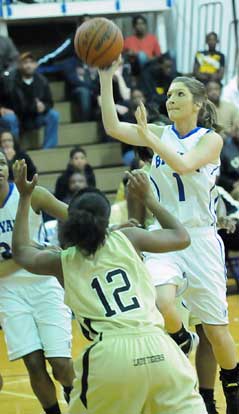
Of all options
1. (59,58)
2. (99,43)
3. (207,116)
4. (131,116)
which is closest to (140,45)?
(59,58)

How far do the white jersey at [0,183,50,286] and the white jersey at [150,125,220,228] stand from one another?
0.77 meters

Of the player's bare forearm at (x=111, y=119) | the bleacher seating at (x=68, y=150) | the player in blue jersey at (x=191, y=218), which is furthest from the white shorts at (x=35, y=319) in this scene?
the bleacher seating at (x=68, y=150)

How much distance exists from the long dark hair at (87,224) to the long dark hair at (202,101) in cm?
168

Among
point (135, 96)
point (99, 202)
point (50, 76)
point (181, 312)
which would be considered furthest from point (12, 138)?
point (99, 202)

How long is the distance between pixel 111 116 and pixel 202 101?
1.94ft

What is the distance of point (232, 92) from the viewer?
1403 cm

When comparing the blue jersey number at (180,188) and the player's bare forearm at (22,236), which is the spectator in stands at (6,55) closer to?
the blue jersey number at (180,188)

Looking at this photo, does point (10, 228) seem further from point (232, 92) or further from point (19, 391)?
point (232, 92)

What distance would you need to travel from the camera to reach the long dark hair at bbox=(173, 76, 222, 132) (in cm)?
613

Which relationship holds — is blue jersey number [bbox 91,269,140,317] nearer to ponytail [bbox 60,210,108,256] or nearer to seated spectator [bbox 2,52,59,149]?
ponytail [bbox 60,210,108,256]

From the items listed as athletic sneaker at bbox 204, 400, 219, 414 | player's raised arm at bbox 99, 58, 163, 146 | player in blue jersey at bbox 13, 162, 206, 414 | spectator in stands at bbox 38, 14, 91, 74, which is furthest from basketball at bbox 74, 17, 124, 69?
spectator in stands at bbox 38, 14, 91, 74

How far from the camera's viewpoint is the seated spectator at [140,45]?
14.8 m

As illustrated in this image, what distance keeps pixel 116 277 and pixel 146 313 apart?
211 mm

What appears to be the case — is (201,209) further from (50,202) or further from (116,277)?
(116,277)
